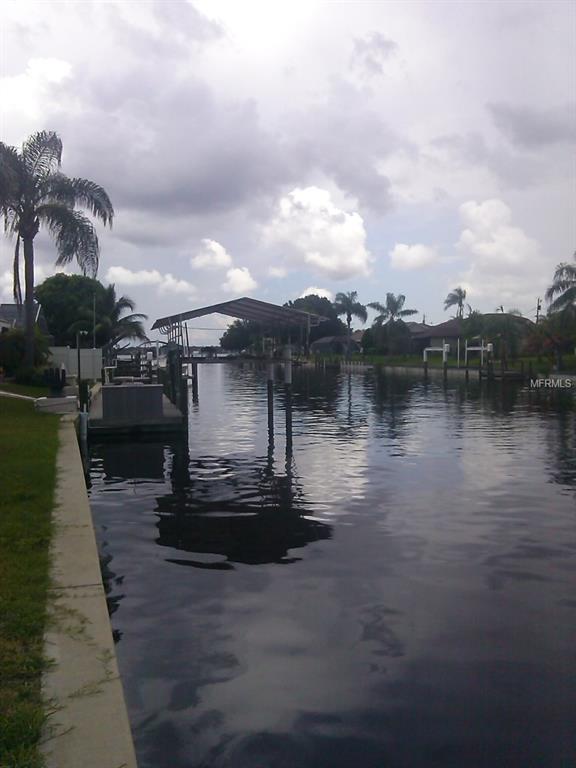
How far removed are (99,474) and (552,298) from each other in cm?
5060

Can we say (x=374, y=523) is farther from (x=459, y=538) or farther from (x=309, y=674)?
(x=309, y=674)

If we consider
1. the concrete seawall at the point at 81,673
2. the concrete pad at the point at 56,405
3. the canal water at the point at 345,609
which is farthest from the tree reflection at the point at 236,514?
the concrete pad at the point at 56,405

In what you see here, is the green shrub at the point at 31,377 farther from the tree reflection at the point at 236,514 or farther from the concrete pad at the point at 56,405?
the tree reflection at the point at 236,514

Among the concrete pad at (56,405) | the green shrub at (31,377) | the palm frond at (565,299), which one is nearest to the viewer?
the concrete pad at (56,405)

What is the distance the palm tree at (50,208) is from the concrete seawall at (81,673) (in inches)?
1008

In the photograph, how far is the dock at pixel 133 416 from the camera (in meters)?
26.3

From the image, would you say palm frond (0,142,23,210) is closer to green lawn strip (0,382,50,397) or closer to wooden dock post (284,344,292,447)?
green lawn strip (0,382,50,397)

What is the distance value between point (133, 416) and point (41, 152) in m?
13.5

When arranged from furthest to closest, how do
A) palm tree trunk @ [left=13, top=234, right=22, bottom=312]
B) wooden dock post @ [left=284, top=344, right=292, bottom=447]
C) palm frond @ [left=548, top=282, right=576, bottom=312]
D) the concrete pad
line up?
palm frond @ [left=548, top=282, right=576, bottom=312] < palm tree trunk @ [left=13, top=234, right=22, bottom=312] < the concrete pad < wooden dock post @ [left=284, top=344, right=292, bottom=447]

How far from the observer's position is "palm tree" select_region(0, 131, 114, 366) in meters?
33.3

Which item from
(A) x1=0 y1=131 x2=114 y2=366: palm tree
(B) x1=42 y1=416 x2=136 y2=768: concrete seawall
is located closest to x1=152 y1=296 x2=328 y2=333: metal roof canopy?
(A) x1=0 y1=131 x2=114 y2=366: palm tree

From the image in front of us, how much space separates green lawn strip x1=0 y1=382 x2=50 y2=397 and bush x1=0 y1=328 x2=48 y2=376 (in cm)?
339

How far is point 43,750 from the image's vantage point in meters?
4.79

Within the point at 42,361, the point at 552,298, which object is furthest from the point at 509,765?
the point at 552,298
